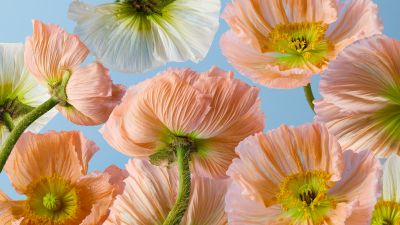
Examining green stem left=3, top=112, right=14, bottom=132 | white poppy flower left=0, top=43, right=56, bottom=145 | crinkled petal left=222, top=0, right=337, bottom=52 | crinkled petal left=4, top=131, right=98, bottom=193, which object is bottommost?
crinkled petal left=4, top=131, right=98, bottom=193

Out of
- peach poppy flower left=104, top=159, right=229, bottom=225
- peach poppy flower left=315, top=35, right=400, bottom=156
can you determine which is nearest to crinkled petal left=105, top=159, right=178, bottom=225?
peach poppy flower left=104, top=159, right=229, bottom=225

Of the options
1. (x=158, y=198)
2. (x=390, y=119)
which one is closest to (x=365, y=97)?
(x=390, y=119)

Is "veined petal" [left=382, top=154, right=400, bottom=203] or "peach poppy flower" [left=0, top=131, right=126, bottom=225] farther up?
"veined petal" [left=382, top=154, right=400, bottom=203]

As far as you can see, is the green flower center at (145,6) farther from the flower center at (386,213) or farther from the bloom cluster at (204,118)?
the flower center at (386,213)

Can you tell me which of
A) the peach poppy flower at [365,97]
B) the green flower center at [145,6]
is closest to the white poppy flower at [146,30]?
the green flower center at [145,6]

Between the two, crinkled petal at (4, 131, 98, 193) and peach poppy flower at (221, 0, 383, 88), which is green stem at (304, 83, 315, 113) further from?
crinkled petal at (4, 131, 98, 193)

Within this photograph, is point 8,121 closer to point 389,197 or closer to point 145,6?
point 145,6
